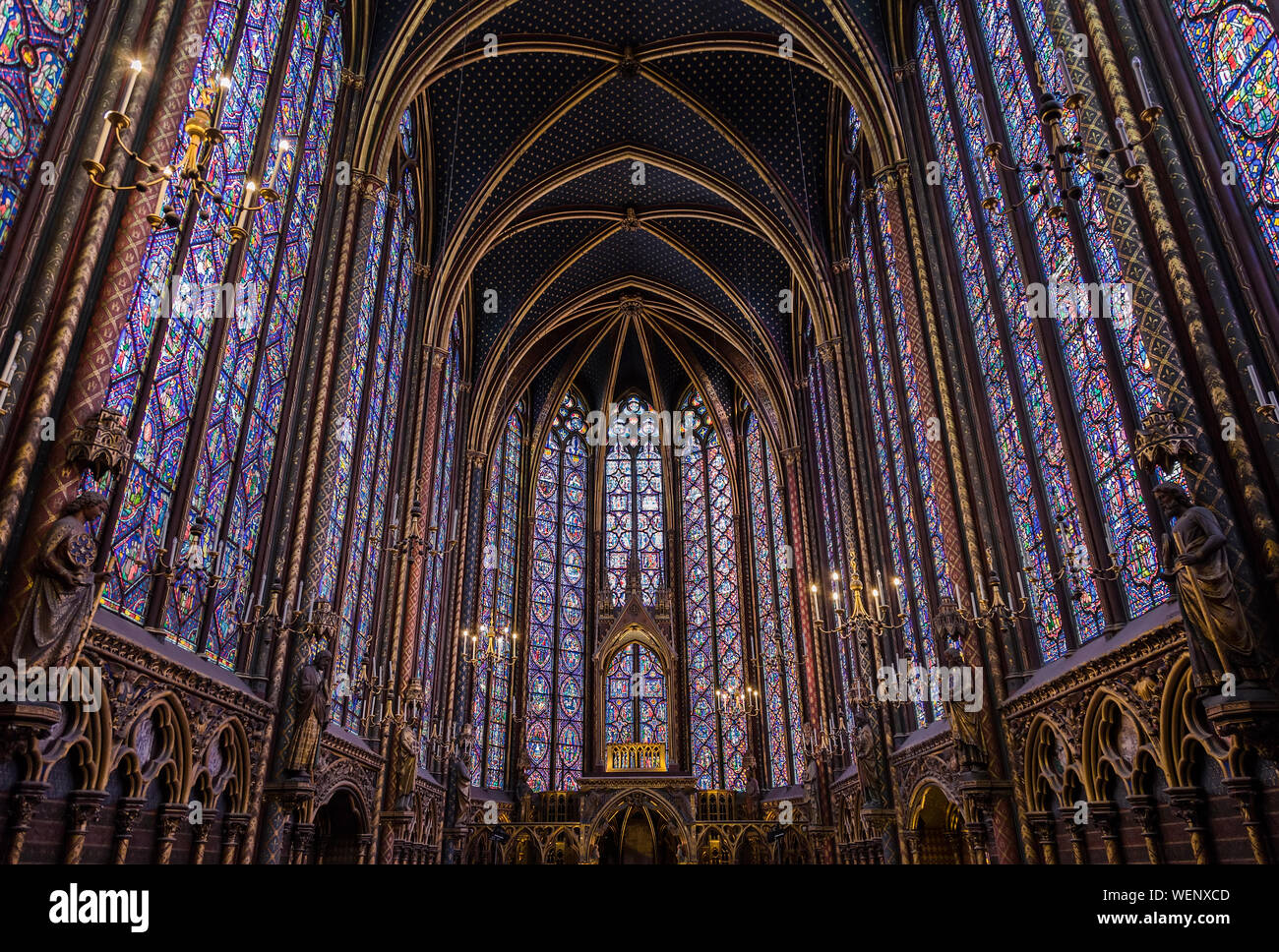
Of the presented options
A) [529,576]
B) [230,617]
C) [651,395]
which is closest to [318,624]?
[230,617]

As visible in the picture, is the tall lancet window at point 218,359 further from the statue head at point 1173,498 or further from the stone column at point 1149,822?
the stone column at point 1149,822

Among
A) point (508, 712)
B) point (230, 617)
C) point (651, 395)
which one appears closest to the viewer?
point (230, 617)

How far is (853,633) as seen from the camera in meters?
19.5

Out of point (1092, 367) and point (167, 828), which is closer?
point (167, 828)

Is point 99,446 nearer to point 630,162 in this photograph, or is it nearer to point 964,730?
point 964,730

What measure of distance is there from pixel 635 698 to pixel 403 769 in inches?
526

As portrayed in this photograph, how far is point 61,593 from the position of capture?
20.7 feet

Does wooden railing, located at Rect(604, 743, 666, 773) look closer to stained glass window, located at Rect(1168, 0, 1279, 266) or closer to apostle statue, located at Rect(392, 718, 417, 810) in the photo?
apostle statue, located at Rect(392, 718, 417, 810)

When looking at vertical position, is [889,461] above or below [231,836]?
above

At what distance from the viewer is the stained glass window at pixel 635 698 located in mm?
28578

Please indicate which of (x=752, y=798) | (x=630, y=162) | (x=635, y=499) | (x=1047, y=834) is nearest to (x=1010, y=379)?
(x=1047, y=834)

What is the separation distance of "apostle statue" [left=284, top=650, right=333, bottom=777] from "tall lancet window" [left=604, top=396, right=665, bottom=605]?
19496 mm
